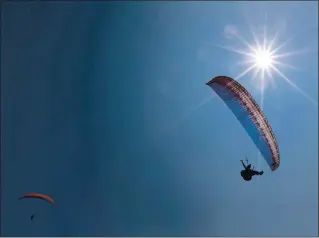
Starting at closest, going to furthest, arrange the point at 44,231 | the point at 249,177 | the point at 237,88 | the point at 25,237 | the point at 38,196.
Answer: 1. the point at 237,88
2. the point at 249,177
3. the point at 38,196
4. the point at 25,237
5. the point at 44,231

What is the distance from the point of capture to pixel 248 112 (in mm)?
13727

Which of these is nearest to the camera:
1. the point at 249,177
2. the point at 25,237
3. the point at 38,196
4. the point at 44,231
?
the point at 249,177

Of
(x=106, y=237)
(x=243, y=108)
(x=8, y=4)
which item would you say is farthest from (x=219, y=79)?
(x=106, y=237)

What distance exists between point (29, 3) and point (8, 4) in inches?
57.6

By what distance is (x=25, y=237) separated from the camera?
27812mm

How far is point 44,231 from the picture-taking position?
101 feet

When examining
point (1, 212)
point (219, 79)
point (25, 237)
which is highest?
point (219, 79)

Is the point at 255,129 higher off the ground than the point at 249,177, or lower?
higher

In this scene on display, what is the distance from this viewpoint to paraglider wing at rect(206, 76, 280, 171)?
13.5 metres

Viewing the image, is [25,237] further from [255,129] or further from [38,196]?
[255,129]

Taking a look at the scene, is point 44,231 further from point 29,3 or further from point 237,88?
point 237,88

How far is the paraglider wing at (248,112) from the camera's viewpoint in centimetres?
1351

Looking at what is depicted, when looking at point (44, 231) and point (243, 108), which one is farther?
point (44, 231)

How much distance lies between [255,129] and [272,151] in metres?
1.37
